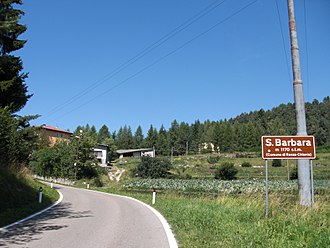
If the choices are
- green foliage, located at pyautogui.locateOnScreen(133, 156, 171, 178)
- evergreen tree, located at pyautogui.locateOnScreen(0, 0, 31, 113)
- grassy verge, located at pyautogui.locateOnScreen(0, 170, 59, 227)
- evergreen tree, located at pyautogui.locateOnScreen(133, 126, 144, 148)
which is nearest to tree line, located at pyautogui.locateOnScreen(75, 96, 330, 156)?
evergreen tree, located at pyautogui.locateOnScreen(133, 126, 144, 148)

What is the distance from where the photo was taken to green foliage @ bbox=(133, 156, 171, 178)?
222 ft

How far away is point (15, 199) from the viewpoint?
15.3m

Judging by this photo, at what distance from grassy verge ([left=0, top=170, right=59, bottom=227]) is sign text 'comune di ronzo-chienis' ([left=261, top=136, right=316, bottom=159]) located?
27.0 feet

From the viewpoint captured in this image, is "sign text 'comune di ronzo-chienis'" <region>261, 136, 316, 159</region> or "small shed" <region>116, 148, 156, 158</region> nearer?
"sign text 'comune di ronzo-chienis'" <region>261, 136, 316, 159</region>

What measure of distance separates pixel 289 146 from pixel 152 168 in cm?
5930

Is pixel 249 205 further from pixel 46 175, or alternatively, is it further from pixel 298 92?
pixel 46 175

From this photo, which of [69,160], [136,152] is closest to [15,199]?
[69,160]

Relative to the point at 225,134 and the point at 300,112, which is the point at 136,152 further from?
the point at 300,112

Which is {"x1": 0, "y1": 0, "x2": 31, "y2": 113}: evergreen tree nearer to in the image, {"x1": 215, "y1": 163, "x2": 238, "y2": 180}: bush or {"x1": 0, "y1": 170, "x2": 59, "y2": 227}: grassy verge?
{"x1": 0, "y1": 170, "x2": 59, "y2": 227}: grassy verge

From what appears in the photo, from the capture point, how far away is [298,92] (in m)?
9.78

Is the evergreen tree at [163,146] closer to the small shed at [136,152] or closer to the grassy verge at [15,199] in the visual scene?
the small shed at [136,152]

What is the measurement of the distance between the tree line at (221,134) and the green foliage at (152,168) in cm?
5649

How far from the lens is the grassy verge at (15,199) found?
1204 centimetres

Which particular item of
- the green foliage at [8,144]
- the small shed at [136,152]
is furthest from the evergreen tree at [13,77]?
the small shed at [136,152]
